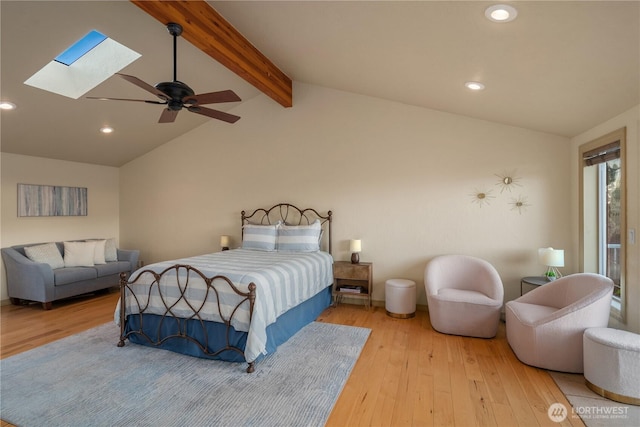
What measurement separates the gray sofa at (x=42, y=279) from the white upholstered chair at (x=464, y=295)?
4.86m

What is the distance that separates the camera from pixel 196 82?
14.0 ft

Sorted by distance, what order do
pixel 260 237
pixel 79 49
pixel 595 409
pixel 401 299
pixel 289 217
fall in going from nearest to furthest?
pixel 595 409, pixel 79 49, pixel 401 299, pixel 260 237, pixel 289 217

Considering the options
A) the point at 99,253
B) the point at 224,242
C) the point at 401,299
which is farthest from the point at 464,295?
the point at 99,253

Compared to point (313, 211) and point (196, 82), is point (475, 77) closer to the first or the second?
point (313, 211)

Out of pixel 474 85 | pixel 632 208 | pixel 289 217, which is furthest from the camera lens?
pixel 289 217

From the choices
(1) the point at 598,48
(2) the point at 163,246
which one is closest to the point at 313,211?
(2) the point at 163,246

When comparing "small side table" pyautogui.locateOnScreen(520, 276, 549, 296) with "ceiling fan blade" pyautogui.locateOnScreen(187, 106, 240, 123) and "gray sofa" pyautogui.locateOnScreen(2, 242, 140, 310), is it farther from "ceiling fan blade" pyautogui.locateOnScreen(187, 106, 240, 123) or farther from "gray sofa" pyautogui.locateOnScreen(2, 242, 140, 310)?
"gray sofa" pyautogui.locateOnScreen(2, 242, 140, 310)

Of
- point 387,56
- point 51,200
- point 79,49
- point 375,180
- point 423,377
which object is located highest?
point 79,49

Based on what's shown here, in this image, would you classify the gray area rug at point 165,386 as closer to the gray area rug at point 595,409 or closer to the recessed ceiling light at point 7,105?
the gray area rug at point 595,409

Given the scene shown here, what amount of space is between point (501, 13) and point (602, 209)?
2771 millimetres

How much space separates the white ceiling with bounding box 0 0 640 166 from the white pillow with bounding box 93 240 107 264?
173 centimetres

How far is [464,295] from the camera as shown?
12.0 feet

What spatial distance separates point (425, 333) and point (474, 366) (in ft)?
2.67

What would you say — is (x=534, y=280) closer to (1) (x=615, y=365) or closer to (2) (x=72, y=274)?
(1) (x=615, y=365)
